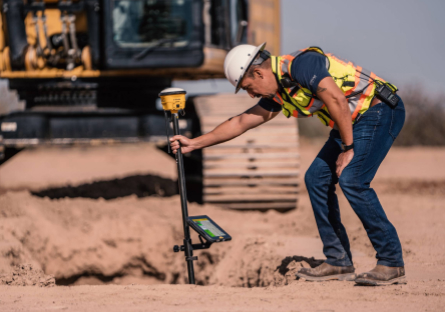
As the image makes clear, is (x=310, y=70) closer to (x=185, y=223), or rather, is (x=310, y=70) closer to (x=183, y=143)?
(x=183, y=143)

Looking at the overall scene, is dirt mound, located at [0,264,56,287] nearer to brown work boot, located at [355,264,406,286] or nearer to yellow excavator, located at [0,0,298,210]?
brown work boot, located at [355,264,406,286]

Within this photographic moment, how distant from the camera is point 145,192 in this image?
29.9 ft

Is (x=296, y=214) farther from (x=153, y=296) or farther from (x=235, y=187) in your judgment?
(x=153, y=296)

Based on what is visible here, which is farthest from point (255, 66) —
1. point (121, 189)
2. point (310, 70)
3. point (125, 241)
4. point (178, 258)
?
point (121, 189)

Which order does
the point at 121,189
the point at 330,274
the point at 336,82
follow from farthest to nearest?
the point at 121,189 < the point at 330,274 < the point at 336,82

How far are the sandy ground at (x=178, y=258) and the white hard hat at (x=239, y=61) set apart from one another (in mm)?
1293

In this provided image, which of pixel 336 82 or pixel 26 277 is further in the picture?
pixel 26 277

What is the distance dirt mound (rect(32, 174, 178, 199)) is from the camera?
8.45 m

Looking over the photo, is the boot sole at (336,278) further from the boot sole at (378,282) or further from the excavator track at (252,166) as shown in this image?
the excavator track at (252,166)

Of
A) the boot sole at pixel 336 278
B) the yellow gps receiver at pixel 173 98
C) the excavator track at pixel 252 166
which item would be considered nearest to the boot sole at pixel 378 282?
the boot sole at pixel 336 278

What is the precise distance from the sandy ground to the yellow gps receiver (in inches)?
47.5

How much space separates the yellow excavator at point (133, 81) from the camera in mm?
6660

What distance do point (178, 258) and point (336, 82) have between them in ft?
10.2

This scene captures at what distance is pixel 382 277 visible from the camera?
3629mm
